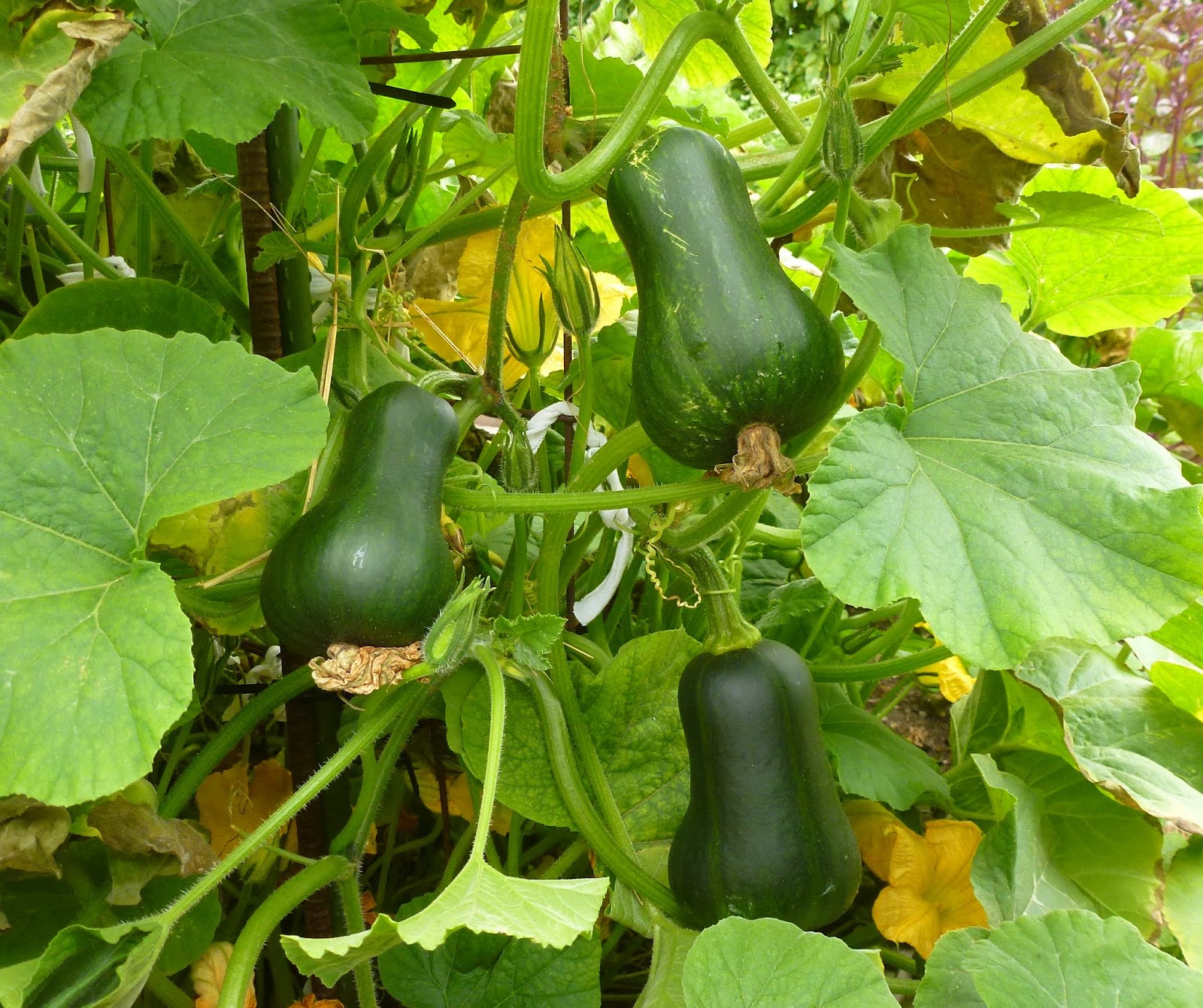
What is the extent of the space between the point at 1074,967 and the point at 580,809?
14.7 inches

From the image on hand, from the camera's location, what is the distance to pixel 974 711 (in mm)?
1176

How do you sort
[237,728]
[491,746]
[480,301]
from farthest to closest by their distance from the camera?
[480,301] < [237,728] < [491,746]

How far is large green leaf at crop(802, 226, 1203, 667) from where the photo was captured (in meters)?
0.69

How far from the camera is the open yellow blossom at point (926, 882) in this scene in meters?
1.03

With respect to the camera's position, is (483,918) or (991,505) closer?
(483,918)

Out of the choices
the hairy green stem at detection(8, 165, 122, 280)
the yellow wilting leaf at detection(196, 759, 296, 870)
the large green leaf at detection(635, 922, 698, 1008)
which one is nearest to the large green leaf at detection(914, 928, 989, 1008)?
the large green leaf at detection(635, 922, 698, 1008)

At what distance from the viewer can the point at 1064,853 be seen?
103 cm

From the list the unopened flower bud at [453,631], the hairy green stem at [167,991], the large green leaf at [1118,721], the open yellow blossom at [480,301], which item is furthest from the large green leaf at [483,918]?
the open yellow blossom at [480,301]

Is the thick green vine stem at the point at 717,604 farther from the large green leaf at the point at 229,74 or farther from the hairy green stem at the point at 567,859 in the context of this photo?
the large green leaf at the point at 229,74

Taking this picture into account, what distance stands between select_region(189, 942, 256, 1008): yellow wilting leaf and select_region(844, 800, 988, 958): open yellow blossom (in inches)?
23.4

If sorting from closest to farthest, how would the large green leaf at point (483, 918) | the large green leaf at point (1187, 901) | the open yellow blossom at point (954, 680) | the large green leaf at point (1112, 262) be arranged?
the large green leaf at point (483, 918)
the large green leaf at point (1187, 901)
the large green leaf at point (1112, 262)
the open yellow blossom at point (954, 680)

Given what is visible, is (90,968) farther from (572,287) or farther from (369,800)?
(572,287)

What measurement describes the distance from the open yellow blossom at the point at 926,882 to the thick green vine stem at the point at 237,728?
1.93ft

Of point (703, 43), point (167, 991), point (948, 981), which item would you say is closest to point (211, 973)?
point (167, 991)
